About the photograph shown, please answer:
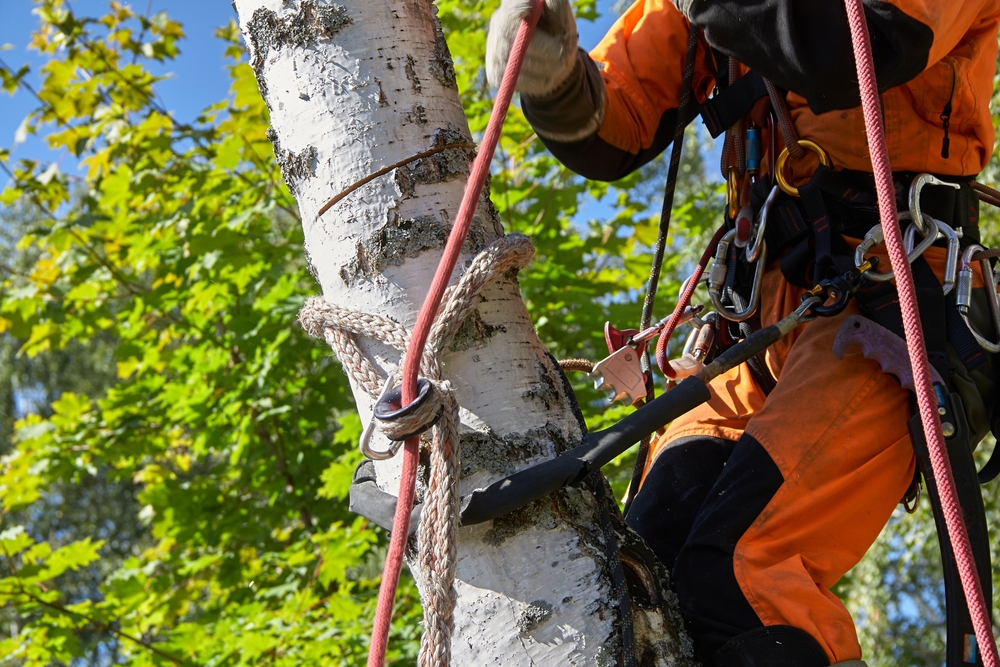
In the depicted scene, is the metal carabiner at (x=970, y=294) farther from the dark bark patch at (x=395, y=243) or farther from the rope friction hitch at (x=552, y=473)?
the dark bark patch at (x=395, y=243)

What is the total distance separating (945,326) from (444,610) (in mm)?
961

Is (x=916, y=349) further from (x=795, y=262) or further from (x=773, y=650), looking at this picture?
(x=795, y=262)

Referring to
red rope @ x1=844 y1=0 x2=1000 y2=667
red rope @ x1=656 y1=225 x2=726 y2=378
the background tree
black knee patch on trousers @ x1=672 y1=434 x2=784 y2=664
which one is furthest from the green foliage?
red rope @ x1=844 y1=0 x2=1000 y2=667

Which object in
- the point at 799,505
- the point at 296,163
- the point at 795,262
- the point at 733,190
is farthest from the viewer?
the point at 733,190

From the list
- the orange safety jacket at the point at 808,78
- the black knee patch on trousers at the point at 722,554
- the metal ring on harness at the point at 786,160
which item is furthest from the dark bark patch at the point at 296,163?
the metal ring on harness at the point at 786,160

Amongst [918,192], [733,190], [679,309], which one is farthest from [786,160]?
[679,309]

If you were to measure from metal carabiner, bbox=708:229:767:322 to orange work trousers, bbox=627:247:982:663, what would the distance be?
0.14 meters

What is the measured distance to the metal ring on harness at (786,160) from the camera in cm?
149

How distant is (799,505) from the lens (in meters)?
1.26

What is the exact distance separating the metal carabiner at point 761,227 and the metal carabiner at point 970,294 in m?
0.33

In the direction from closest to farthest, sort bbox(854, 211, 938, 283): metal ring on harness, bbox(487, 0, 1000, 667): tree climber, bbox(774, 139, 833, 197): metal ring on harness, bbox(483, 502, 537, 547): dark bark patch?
bbox(483, 502, 537, 547): dark bark patch
bbox(487, 0, 1000, 667): tree climber
bbox(854, 211, 938, 283): metal ring on harness
bbox(774, 139, 833, 197): metal ring on harness

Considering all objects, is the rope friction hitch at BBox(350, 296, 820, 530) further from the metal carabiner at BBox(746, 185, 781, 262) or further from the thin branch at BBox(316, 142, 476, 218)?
the metal carabiner at BBox(746, 185, 781, 262)

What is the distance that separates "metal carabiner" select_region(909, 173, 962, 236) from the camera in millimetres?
1407

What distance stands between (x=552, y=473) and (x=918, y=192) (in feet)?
2.84
